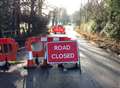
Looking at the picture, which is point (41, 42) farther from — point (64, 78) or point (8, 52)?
point (64, 78)

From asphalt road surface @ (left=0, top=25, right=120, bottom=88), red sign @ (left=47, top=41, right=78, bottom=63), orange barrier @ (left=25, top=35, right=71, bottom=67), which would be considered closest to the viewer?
asphalt road surface @ (left=0, top=25, right=120, bottom=88)

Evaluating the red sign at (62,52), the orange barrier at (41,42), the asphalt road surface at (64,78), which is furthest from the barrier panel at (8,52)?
the red sign at (62,52)

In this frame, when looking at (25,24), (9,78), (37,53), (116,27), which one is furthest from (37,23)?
(9,78)

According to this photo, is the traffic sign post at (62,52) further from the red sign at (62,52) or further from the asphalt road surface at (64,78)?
the asphalt road surface at (64,78)

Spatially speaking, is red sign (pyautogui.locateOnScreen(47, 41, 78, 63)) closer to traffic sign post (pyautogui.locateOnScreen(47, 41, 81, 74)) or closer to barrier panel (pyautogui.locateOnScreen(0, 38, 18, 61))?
traffic sign post (pyautogui.locateOnScreen(47, 41, 81, 74))

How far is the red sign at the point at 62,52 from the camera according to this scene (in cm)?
1477

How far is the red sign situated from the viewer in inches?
582

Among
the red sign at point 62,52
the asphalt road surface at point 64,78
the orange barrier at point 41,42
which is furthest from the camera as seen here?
the orange barrier at point 41,42

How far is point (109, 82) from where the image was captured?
11.8 metres

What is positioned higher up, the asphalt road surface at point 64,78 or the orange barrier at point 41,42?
the orange barrier at point 41,42

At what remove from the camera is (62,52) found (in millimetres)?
14812

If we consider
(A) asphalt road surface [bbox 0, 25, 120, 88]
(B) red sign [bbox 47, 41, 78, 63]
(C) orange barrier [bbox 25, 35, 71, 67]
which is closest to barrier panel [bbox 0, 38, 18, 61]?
(C) orange barrier [bbox 25, 35, 71, 67]

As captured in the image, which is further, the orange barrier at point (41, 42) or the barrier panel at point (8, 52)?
the orange barrier at point (41, 42)

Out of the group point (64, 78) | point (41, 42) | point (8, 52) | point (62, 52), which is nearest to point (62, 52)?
point (62, 52)
